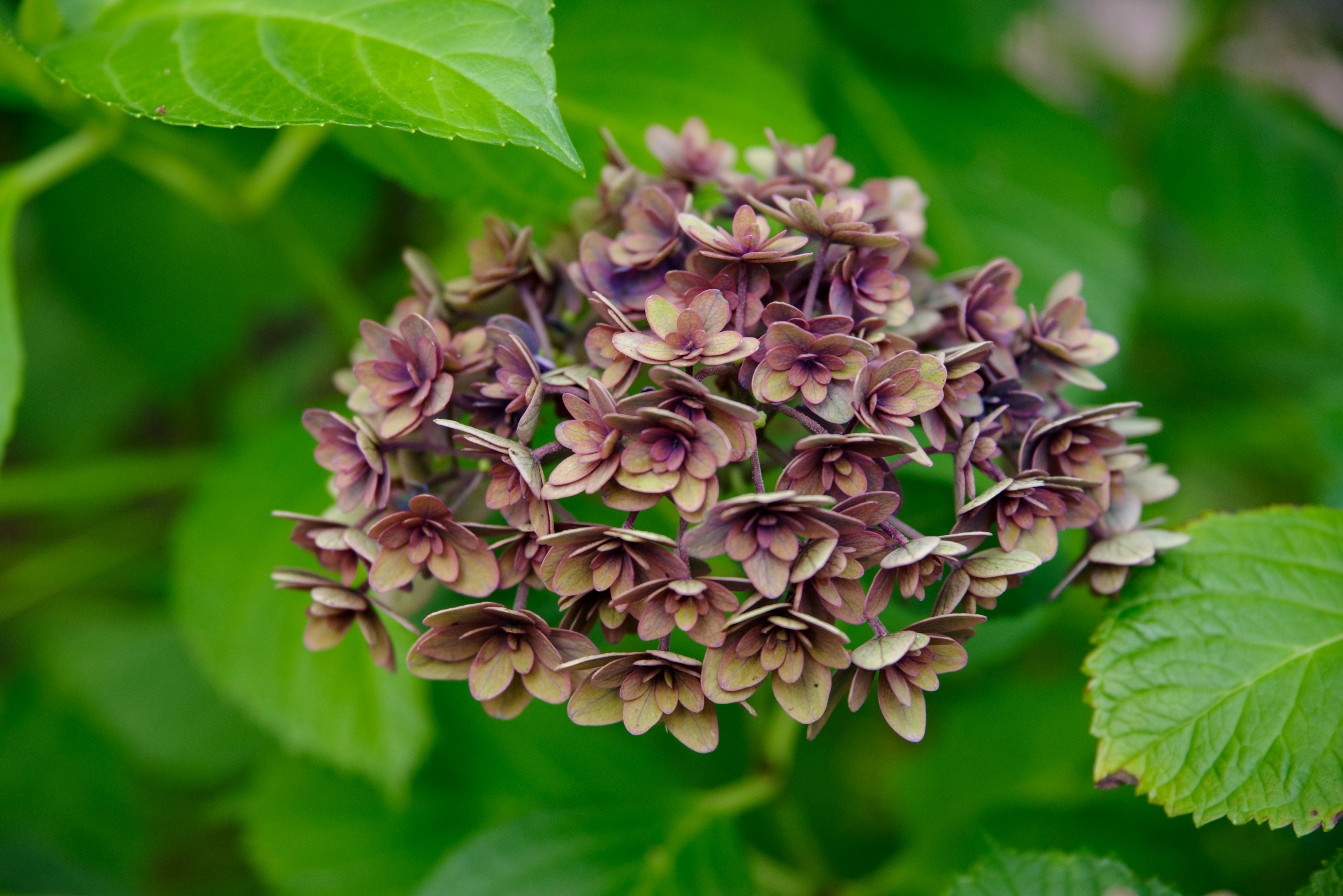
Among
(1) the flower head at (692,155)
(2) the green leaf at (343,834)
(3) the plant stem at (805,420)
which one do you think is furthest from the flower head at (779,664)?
(2) the green leaf at (343,834)

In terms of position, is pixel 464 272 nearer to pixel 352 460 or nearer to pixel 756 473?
pixel 352 460

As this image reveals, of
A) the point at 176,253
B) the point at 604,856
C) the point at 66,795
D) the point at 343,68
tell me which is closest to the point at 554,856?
the point at 604,856

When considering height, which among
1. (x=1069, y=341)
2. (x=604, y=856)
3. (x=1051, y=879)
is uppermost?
(x=1069, y=341)

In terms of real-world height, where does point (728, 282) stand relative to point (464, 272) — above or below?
above

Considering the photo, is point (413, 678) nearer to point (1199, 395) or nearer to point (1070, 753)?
point (1070, 753)

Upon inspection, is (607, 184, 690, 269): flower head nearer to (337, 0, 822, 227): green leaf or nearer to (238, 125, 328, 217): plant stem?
(337, 0, 822, 227): green leaf

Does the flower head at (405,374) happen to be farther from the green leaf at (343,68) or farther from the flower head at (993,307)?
the flower head at (993,307)
